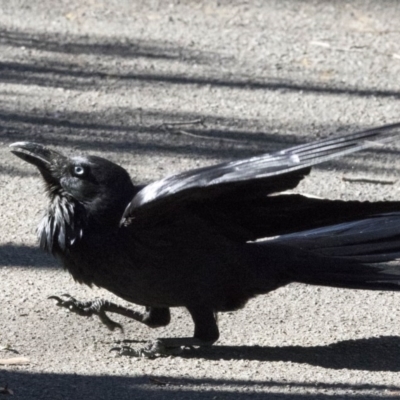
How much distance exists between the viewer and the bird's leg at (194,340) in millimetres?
4848

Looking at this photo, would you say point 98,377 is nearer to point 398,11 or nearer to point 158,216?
point 158,216

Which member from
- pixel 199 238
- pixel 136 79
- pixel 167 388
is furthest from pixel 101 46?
pixel 167 388

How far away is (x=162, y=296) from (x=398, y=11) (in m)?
5.73

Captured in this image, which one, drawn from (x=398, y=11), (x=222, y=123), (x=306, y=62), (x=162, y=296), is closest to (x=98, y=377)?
(x=162, y=296)

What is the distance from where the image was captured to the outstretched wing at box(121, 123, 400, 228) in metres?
4.36

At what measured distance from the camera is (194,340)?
16.1 feet

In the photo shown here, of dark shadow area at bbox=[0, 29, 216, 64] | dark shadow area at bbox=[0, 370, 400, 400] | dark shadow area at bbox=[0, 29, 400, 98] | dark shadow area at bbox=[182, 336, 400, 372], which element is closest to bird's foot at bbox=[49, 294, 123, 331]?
dark shadow area at bbox=[182, 336, 400, 372]

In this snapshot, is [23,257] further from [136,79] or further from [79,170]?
[136,79]

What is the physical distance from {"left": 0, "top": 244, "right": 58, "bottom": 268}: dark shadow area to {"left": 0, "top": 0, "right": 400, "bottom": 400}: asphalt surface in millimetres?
11

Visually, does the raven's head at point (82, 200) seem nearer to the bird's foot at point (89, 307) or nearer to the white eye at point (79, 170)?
the white eye at point (79, 170)

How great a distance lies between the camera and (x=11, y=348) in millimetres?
4875

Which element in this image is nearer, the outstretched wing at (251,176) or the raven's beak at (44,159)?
the outstretched wing at (251,176)

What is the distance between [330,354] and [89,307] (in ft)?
3.72

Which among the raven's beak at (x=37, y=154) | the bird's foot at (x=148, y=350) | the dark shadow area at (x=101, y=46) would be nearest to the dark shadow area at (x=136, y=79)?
the dark shadow area at (x=101, y=46)
